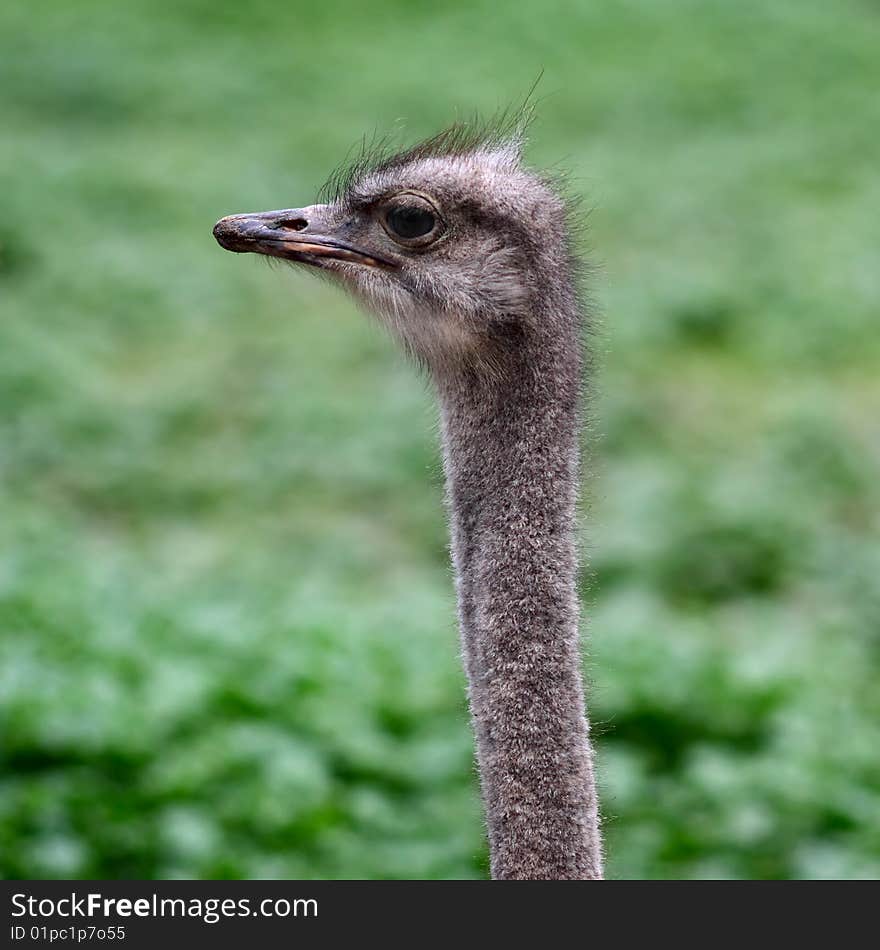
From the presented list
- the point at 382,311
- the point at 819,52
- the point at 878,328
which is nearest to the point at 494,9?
the point at 819,52

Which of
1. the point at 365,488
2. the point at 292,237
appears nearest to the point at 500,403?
the point at 292,237

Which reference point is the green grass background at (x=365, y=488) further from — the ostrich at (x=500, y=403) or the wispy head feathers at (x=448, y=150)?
the wispy head feathers at (x=448, y=150)

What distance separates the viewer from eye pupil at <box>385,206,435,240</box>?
2934mm

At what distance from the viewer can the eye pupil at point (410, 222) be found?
9.62ft

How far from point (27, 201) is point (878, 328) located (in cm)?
510

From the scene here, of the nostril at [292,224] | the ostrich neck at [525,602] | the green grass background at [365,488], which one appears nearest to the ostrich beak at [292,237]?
the nostril at [292,224]

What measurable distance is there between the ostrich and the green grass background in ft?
1.24

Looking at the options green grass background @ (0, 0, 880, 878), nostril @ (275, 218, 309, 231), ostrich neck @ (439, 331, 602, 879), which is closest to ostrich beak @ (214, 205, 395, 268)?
nostril @ (275, 218, 309, 231)

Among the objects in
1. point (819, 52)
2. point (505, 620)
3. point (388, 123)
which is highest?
point (819, 52)

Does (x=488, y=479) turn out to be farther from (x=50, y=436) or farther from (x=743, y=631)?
(x=50, y=436)

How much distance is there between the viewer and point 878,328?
9.69m

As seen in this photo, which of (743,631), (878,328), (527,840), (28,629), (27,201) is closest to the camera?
(527,840)

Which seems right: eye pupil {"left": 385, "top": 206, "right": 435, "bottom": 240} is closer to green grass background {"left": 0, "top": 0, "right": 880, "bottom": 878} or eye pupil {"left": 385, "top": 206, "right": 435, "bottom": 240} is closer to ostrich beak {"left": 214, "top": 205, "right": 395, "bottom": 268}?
ostrich beak {"left": 214, "top": 205, "right": 395, "bottom": 268}

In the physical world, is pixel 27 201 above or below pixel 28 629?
above
